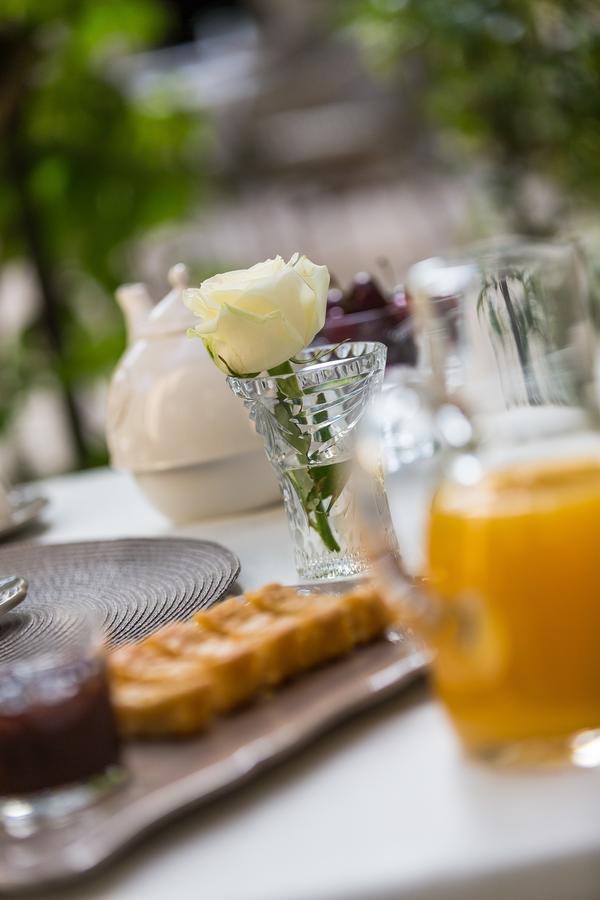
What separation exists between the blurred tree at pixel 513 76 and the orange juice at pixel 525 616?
2002 mm

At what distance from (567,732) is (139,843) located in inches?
8.0

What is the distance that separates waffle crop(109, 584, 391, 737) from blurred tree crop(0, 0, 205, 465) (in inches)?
111

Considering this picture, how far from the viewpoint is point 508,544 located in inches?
20.9

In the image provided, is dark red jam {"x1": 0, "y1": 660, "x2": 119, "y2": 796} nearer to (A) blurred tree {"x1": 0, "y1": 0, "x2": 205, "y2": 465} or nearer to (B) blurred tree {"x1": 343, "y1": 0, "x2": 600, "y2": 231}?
(B) blurred tree {"x1": 343, "y1": 0, "x2": 600, "y2": 231}

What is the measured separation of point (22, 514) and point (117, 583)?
52cm

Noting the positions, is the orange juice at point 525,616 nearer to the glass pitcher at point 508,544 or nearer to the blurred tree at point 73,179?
the glass pitcher at point 508,544

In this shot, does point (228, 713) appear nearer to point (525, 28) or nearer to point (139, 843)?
point (139, 843)

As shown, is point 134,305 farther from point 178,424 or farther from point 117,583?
point 117,583

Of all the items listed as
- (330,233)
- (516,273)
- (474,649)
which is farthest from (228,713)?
(330,233)

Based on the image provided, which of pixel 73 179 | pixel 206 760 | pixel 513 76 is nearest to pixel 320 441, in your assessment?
pixel 206 760

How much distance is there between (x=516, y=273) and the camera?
0.69 m

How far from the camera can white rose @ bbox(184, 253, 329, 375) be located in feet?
2.67

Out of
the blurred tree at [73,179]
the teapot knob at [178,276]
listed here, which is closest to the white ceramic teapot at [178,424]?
the teapot knob at [178,276]

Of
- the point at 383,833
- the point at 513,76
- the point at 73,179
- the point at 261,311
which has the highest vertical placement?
the point at 73,179
